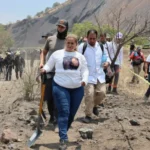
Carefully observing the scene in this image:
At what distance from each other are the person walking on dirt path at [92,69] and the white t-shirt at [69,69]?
1.57m

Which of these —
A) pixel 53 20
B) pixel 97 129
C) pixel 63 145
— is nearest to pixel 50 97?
pixel 97 129

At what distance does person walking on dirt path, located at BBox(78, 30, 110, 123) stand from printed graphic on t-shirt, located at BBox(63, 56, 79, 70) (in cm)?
165

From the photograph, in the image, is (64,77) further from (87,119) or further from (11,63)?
(11,63)

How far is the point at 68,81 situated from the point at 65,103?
30cm

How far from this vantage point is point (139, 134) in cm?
670

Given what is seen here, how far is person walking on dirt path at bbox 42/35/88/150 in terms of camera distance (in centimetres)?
597

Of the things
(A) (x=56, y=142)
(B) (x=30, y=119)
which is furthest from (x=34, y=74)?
(A) (x=56, y=142)

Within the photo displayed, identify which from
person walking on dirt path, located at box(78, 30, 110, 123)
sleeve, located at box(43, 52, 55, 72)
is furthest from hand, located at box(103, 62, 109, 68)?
sleeve, located at box(43, 52, 55, 72)

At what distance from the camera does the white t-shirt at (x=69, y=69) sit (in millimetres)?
6012

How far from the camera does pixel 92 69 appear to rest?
25.4 feet

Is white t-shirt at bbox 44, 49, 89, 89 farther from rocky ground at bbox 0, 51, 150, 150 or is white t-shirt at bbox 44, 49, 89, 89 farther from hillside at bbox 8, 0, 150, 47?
hillside at bbox 8, 0, 150, 47

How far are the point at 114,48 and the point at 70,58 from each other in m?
6.35

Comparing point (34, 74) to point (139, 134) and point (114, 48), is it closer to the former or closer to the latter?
point (114, 48)

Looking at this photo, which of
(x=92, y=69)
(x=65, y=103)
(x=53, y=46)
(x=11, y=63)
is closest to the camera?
(x=65, y=103)
